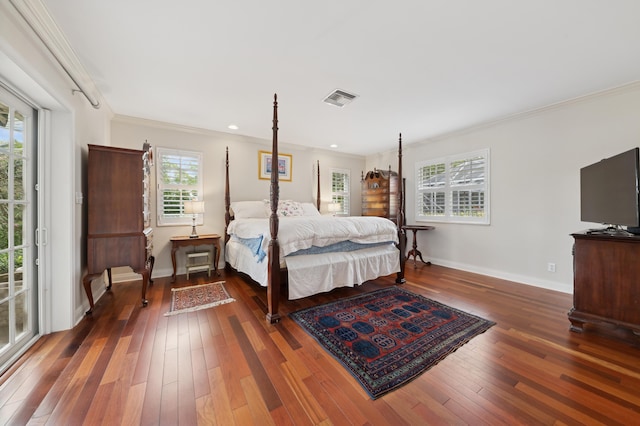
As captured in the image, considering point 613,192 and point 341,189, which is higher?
point 341,189

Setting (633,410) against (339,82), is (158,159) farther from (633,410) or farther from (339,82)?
(633,410)

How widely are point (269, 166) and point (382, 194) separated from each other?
2.41 m

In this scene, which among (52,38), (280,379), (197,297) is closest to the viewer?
(280,379)

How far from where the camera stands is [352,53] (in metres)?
2.09

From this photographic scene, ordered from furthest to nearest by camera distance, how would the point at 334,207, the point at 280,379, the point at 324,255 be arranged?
the point at 334,207 < the point at 324,255 < the point at 280,379

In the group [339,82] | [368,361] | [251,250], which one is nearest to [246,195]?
[251,250]

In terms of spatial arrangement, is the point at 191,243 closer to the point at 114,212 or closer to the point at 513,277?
the point at 114,212

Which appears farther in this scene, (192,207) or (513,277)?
(192,207)

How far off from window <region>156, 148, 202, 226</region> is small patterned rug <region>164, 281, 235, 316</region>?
49.9 inches

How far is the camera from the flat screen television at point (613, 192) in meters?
1.91

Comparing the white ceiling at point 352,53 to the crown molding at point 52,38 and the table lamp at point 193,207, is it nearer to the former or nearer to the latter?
the crown molding at point 52,38

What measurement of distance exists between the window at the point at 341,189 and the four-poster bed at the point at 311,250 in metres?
2.42

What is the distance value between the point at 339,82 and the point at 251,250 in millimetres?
2225

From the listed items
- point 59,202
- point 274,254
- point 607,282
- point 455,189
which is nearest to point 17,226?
point 59,202
